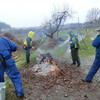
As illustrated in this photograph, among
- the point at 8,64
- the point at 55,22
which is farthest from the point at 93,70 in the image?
the point at 55,22

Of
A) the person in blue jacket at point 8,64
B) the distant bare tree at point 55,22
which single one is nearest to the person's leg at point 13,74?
the person in blue jacket at point 8,64

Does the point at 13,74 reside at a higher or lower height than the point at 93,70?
higher

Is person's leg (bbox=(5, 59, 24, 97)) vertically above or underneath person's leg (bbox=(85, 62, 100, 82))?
above

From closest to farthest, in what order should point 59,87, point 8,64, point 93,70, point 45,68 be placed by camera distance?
point 8,64, point 59,87, point 93,70, point 45,68

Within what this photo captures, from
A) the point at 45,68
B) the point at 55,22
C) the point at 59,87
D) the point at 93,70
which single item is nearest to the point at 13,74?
the point at 59,87

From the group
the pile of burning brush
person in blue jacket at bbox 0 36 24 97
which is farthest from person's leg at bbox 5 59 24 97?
the pile of burning brush

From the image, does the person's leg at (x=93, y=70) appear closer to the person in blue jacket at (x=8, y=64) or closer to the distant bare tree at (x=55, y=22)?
the person in blue jacket at (x=8, y=64)

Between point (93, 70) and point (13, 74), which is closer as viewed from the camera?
point (13, 74)

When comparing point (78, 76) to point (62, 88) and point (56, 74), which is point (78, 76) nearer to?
point (56, 74)

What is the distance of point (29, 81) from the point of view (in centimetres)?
673

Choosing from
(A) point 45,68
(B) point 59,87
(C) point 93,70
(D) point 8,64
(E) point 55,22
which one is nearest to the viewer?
(D) point 8,64

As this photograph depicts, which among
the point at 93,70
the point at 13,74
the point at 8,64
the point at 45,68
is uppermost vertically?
the point at 8,64

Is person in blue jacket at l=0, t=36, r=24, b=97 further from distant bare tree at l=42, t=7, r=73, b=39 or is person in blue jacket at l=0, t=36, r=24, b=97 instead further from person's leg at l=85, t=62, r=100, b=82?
distant bare tree at l=42, t=7, r=73, b=39

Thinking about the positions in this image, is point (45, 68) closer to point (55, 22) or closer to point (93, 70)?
point (93, 70)
